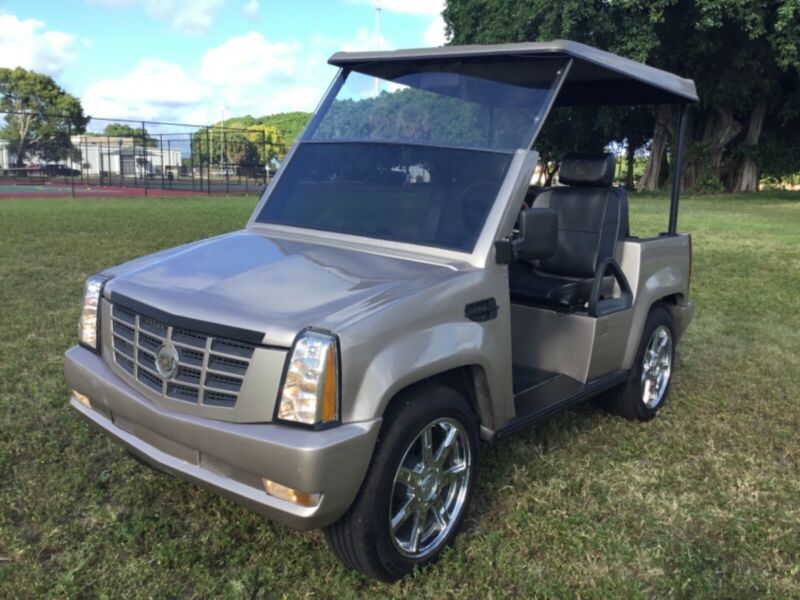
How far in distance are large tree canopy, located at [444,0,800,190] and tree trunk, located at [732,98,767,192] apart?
0.05m

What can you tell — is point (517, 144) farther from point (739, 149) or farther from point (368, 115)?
point (739, 149)

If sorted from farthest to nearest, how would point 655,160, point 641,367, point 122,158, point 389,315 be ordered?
1. point 122,158
2. point 655,160
3. point 641,367
4. point 389,315

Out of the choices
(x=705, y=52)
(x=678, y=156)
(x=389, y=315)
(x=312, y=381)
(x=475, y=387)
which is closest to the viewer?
(x=312, y=381)

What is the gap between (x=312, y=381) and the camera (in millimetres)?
2525

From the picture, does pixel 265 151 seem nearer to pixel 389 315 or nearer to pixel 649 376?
pixel 649 376

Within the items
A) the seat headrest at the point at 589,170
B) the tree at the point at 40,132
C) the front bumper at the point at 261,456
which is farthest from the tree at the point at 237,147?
the front bumper at the point at 261,456

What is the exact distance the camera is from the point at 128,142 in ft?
116

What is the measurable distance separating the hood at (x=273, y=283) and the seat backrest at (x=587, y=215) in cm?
183

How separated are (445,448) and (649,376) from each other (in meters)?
2.37

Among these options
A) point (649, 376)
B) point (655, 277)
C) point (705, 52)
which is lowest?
point (649, 376)

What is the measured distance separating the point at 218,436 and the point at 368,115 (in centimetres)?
219

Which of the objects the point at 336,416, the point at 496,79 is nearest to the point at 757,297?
the point at 496,79

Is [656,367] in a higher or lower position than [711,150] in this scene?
lower

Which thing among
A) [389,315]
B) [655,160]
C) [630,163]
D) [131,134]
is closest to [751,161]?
[655,160]
